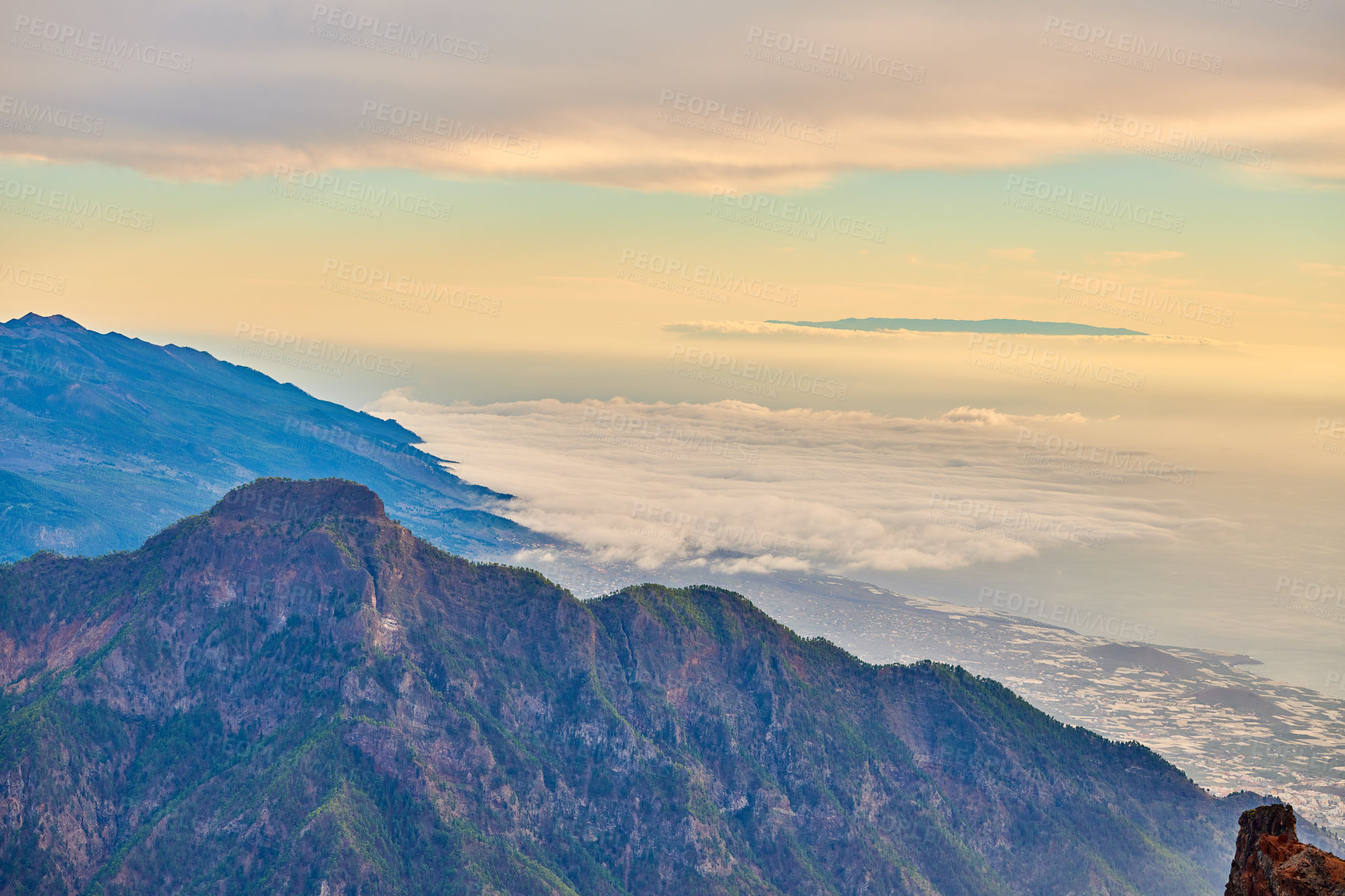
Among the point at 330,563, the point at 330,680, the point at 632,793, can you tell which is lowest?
the point at 632,793

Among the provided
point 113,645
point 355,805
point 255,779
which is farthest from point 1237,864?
point 113,645

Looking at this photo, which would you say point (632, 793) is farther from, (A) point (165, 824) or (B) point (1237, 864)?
(B) point (1237, 864)

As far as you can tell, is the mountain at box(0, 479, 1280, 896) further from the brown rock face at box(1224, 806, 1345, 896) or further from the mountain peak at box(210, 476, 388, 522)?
the brown rock face at box(1224, 806, 1345, 896)

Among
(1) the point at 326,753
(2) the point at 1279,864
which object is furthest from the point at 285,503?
(2) the point at 1279,864

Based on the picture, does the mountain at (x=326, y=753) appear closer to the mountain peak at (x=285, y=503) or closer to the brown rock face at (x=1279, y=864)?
the mountain peak at (x=285, y=503)

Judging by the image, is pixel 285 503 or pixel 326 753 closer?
pixel 326 753

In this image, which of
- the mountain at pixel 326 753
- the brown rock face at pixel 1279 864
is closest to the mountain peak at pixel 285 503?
the mountain at pixel 326 753

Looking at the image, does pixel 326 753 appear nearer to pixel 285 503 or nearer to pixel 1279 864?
pixel 285 503
